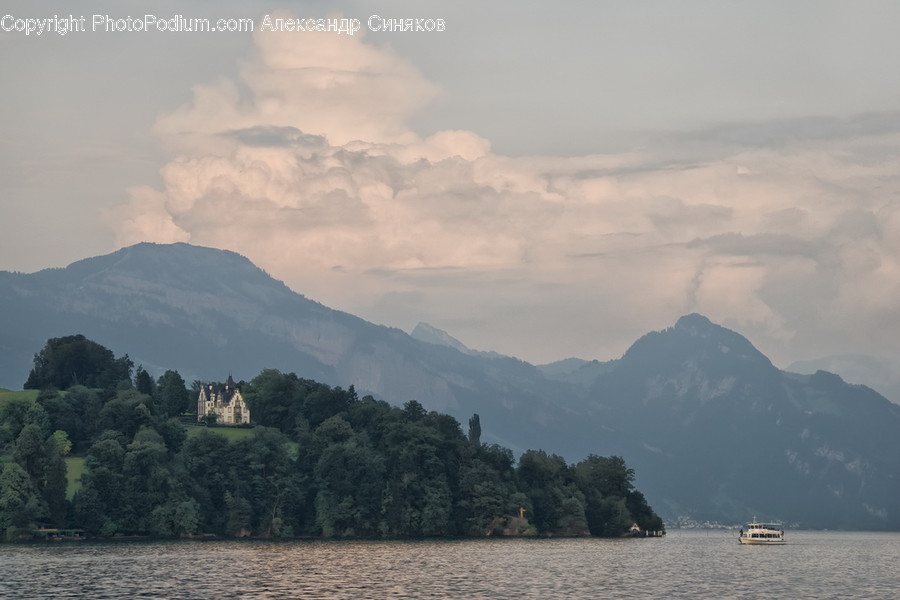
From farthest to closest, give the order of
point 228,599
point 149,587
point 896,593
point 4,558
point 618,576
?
1. point 4,558
2. point 618,576
3. point 896,593
4. point 149,587
5. point 228,599

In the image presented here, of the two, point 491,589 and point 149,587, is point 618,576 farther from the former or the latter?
point 149,587

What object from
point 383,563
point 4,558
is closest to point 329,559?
point 383,563

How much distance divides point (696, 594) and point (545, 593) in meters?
17.3

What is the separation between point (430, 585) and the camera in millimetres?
141000

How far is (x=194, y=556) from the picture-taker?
18688 cm

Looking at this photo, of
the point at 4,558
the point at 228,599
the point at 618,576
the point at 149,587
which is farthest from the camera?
the point at 4,558

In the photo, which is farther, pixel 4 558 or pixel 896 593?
pixel 4 558

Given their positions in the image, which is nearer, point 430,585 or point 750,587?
point 430,585

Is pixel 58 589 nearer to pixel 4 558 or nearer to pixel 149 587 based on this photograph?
pixel 149 587

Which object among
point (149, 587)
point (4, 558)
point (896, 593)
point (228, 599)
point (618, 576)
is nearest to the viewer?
point (228, 599)

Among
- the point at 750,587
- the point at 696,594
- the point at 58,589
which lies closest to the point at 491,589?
the point at 696,594

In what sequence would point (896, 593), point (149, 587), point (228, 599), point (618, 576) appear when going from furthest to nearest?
point (618, 576), point (896, 593), point (149, 587), point (228, 599)

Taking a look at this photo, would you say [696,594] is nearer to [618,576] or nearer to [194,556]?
[618,576]

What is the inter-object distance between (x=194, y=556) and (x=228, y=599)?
66916 millimetres
